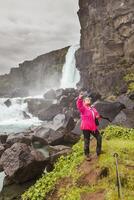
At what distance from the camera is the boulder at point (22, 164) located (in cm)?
1995

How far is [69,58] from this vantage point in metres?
104

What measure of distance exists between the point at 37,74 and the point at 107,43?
101 metres

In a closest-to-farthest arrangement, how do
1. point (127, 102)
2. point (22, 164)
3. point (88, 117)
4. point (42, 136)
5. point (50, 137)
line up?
point (88, 117) < point (22, 164) < point (50, 137) < point (42, 136) < point (127, 102)

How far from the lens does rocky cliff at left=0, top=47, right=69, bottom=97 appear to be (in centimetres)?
14438

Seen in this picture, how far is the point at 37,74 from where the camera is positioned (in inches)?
6540

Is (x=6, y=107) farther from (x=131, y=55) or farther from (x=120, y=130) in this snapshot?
(x=120, y=130)

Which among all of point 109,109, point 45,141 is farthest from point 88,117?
point 109,109

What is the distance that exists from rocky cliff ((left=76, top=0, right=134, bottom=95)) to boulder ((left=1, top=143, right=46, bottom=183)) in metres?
40.2

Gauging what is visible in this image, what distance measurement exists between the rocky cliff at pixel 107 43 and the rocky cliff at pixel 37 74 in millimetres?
51734

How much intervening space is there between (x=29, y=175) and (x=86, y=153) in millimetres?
5963

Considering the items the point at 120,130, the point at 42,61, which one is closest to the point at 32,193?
the point at 120,130

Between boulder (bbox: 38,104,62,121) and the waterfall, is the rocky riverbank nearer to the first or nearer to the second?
boulder (bbox: 38,104,62,121)

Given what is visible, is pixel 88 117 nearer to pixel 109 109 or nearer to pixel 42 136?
pixel 42 136

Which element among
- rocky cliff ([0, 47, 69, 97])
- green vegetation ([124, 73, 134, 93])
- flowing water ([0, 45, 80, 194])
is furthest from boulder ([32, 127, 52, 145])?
rocky cliff ([0, 47, 69, 97])
